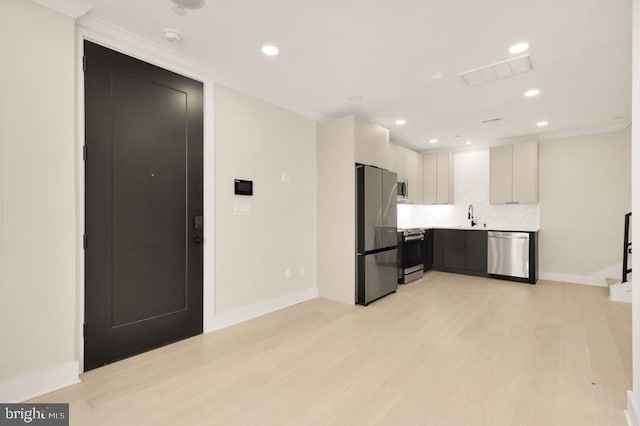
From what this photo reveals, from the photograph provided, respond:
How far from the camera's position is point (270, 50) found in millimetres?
2656

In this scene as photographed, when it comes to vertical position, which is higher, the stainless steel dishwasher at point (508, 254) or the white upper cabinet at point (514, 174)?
the white upper cabinet at point (514, 174)

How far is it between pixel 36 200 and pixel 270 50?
2115mm

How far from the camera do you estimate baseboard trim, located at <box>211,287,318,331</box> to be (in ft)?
10.4

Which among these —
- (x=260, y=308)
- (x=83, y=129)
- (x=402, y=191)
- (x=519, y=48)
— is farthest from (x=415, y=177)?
(x=83, y=129)

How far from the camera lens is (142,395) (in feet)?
6.46

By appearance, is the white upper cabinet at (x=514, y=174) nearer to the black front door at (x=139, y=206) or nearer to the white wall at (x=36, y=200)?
the black front door at (x=139, y=206)

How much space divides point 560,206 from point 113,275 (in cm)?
666

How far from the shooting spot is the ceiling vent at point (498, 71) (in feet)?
9.21

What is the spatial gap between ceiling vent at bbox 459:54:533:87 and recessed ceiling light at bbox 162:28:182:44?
2697 millimetres

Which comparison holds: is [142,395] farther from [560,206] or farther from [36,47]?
[560,206]

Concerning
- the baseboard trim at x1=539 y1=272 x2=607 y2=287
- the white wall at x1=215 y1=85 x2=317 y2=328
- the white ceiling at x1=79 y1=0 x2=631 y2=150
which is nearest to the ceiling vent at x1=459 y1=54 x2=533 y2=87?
the white ceiling at x1=79 y1=0 x2=631 y2=150

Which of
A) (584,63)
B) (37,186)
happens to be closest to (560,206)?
(584,63)

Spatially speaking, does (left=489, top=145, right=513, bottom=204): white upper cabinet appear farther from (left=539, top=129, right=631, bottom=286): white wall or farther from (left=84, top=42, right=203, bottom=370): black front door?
(left=84, top=42, right=203, bottom=370): black front door

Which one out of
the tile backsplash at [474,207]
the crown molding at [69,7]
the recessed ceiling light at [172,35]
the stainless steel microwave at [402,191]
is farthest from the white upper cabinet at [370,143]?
the crown molding at [69,7]
